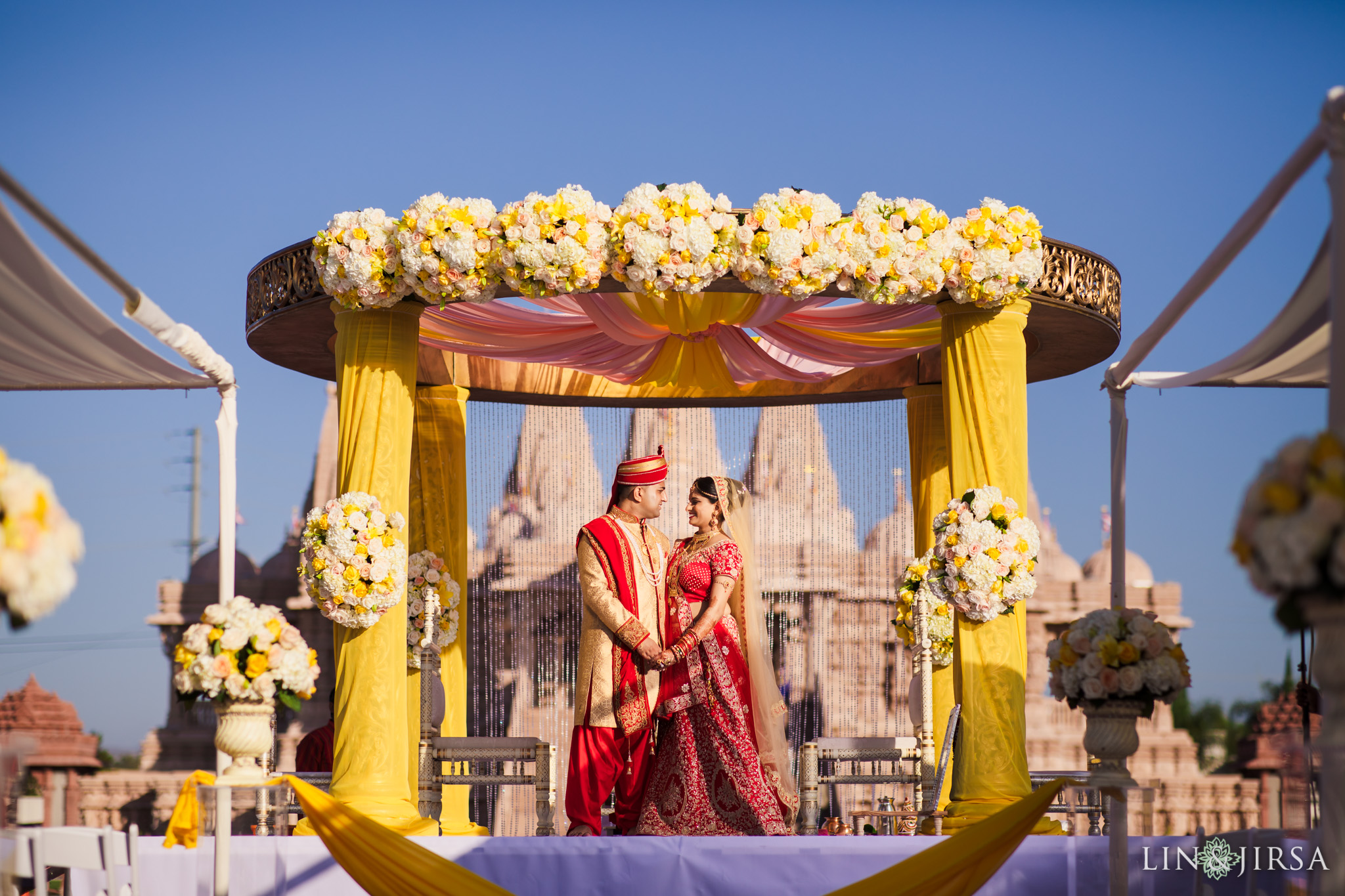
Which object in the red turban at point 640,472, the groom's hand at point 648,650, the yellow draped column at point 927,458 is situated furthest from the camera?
the yellow draped column at point 927,458

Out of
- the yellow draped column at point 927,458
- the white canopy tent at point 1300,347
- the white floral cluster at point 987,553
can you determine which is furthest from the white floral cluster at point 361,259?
the yellow draped column at point 927,458

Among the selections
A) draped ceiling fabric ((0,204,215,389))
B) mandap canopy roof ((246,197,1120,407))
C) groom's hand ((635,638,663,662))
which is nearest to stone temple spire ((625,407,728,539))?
mandap canopy roof ((246,197,1120,407))

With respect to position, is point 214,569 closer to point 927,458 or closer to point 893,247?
point 927,458

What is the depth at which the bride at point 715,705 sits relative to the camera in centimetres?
653

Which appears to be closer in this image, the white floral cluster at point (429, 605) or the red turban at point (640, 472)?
the red turban at point (640, 472)

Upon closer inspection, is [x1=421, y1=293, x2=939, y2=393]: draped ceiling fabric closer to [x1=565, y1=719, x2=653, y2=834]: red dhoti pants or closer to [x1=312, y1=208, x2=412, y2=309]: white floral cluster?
[x1=312, y1=208, x2=412, y2=309]: white floral cluster

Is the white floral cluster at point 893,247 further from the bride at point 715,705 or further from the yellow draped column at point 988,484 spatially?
the bride at point 715,705

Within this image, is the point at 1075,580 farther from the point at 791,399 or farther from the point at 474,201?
the point at 474,201

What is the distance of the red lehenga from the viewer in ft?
21.4

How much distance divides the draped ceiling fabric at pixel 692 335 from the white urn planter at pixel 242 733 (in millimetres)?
3150

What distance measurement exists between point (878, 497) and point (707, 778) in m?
3.09

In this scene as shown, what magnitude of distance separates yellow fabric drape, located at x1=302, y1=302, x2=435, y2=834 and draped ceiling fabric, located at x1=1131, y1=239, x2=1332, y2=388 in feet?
11.7

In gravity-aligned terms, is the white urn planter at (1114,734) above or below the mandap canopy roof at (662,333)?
below

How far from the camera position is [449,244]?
605 centimetres
